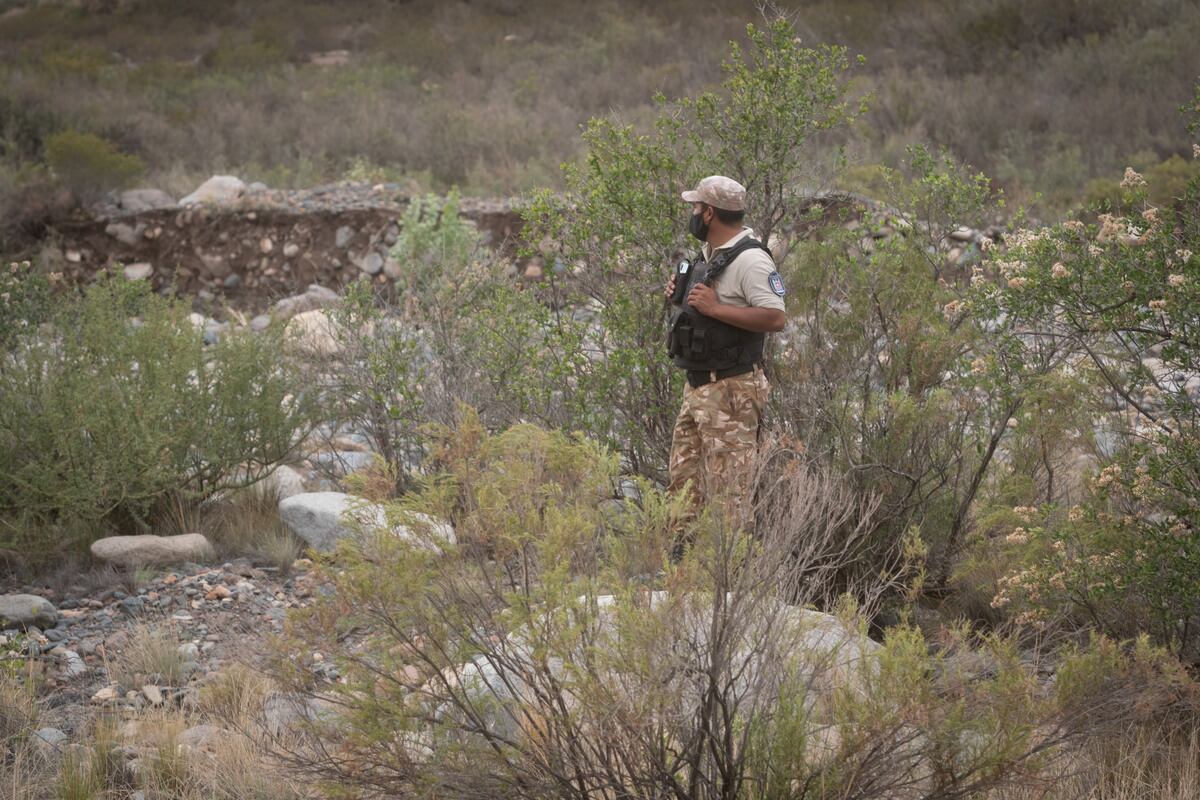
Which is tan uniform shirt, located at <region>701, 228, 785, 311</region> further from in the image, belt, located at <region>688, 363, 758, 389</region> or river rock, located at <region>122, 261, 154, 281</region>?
river rock, located at <region>122, 261, 154, 281</region>

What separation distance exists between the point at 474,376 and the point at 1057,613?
351 cm

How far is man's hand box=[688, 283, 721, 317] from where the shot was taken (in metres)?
4.68

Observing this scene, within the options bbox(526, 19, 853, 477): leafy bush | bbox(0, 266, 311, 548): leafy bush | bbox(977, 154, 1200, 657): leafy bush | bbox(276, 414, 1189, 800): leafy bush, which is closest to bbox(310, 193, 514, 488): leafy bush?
bbox(0, 266, 311, 548): leafy bush

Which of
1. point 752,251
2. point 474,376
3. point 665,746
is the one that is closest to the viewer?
point 665,746

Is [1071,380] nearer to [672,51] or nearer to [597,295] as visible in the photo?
[597,295]

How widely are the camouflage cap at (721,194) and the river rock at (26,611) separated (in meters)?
3.51

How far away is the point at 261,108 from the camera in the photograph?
18.5m

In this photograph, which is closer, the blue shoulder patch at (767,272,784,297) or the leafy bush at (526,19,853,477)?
the blue shoulder patch at (767,272,784,297)

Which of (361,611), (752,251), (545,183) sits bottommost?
(545,183)

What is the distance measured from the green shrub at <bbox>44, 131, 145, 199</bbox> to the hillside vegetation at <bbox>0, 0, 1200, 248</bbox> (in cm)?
3

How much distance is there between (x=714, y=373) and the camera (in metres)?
4.87

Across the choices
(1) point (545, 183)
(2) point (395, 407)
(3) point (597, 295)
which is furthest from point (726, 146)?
(1) point (545, 183)

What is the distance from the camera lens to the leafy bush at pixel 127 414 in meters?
6.10

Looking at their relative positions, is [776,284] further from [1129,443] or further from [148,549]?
[148,549]
